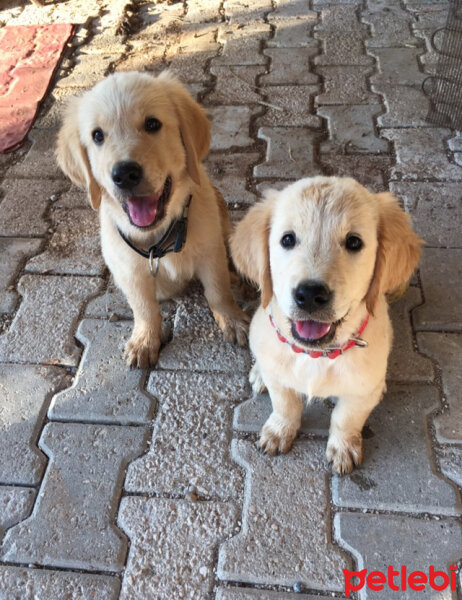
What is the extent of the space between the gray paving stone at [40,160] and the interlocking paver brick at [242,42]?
61.5 inches

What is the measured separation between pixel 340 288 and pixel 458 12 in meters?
3.17

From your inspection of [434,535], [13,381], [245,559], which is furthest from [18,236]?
[434,535]

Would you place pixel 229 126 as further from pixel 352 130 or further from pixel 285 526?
pixel 285 526

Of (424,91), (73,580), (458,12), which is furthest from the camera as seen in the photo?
(424,91)

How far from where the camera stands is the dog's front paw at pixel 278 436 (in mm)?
2211

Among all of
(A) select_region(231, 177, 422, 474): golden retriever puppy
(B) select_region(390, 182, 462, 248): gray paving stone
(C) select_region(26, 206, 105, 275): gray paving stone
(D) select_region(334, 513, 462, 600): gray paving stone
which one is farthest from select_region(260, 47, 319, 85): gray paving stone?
(D) select_region(334, 513, 462, 600): gray paving stone

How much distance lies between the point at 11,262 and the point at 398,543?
244cm

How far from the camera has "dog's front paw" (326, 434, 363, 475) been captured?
2.13 meters

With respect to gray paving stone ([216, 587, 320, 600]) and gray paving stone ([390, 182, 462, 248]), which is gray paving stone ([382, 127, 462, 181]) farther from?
gray paving stone ([216, 587, 320, 600])

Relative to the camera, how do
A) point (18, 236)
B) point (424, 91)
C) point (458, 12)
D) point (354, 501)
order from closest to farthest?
point (354, 501) < point (18, 236) < point (458, 12) < point (424, 91)

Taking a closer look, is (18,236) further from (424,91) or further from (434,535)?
(424,91)

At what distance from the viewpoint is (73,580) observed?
6.39 ft

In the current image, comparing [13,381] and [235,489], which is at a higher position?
[13,381]

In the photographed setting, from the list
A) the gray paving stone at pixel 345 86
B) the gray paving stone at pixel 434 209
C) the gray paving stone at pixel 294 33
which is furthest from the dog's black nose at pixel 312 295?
the gray paving stone at pixel 294 33
